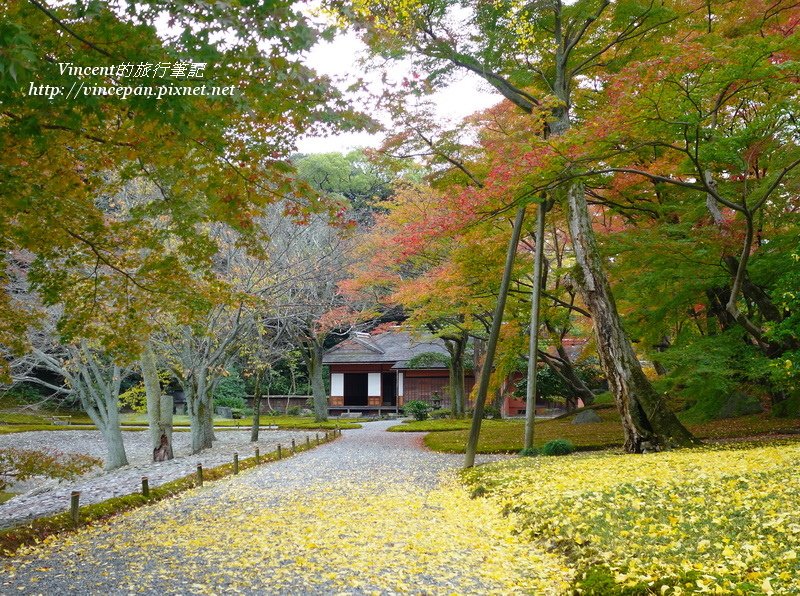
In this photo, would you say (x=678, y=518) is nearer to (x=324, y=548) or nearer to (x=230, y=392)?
(x=324, y=548)

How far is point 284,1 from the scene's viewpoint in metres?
4.32

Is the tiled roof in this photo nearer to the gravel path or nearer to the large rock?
the large rock

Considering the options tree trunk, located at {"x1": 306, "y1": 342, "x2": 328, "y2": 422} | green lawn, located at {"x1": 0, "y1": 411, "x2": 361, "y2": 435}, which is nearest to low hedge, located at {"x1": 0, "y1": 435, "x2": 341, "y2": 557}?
green lawn, located at {"x1": 0, "y1": 411, "x2": 361, "y2": 435}

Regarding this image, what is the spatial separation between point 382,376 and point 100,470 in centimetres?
1994

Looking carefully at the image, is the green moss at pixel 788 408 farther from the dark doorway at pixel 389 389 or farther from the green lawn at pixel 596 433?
the dark doorway at pixel 389 389

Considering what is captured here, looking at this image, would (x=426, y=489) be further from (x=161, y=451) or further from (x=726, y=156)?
(x=161, y=451)

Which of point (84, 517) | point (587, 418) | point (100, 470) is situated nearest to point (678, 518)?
point (84, 517)

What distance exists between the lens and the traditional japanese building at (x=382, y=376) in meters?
33.2

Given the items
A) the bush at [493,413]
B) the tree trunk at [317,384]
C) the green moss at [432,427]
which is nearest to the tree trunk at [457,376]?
the bush at [493,413]

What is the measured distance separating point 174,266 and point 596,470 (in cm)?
577

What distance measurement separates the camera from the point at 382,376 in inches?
1369

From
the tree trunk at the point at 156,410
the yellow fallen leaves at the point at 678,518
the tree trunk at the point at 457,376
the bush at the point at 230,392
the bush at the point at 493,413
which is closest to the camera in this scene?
the yellow fallen leaves at the point at 678,518

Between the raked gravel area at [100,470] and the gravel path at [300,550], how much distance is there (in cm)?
303

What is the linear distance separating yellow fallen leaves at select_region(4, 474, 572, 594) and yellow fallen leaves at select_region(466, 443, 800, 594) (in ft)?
1.25
